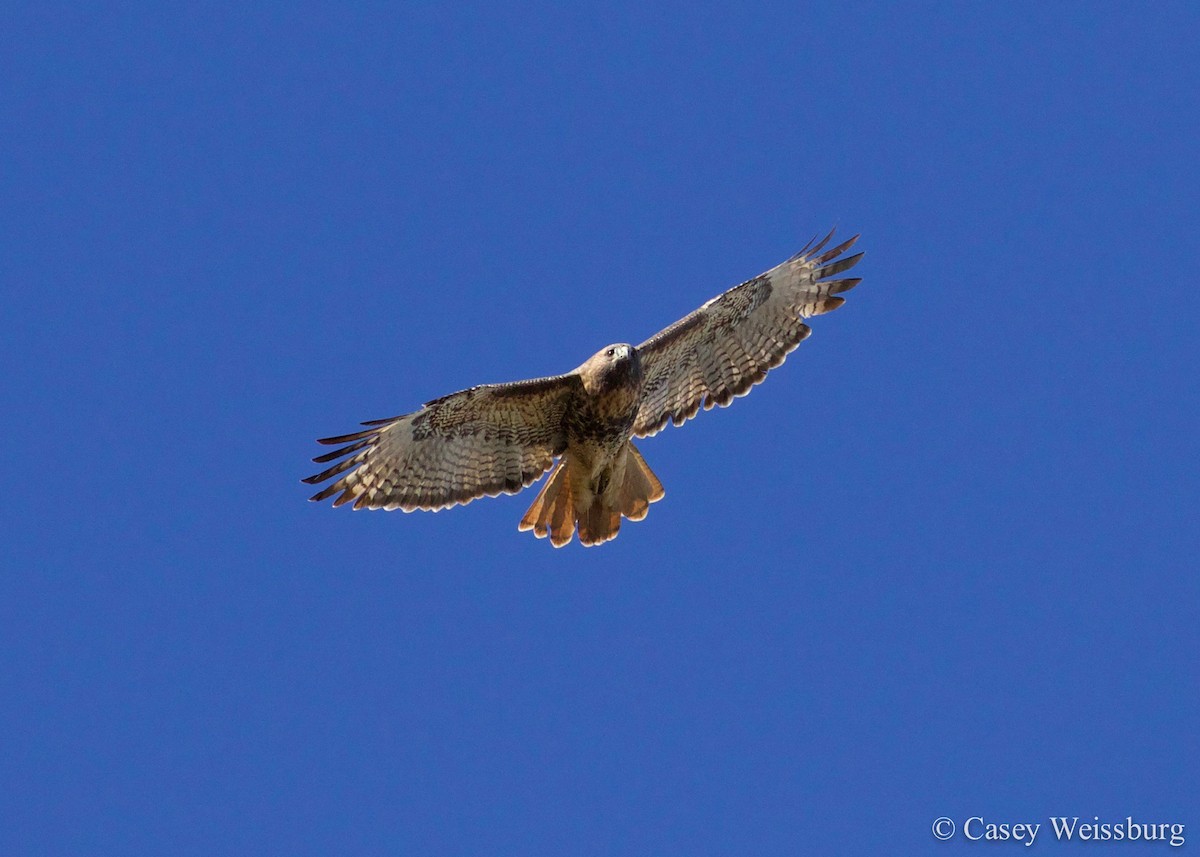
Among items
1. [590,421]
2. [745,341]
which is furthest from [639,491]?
[745,341]

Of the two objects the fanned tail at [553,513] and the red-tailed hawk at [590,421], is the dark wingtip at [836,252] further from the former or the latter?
the fanned tail at [553,513]

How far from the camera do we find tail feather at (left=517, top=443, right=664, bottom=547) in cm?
1304

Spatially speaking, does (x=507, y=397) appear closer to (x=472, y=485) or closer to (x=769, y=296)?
(x=472, y=485)

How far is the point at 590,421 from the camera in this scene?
40.6 ft

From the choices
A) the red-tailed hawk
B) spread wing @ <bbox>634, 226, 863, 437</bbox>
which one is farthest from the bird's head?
spread wing @ <bbox>634, 226, 863, 437</bbox>

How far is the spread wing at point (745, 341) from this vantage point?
13.2m

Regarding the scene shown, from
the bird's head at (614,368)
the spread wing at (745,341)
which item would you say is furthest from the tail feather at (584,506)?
the bird's head at (614,368)

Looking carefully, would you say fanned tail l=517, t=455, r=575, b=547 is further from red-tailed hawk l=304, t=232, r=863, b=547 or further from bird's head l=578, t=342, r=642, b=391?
bird's head l=578, t=342, r=642, b=391

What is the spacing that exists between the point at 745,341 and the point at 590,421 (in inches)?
66.4

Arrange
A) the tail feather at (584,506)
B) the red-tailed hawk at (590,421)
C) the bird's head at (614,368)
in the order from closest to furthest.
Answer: the bird's head at (614,368)
the red-tailed hawk at (590,421)
the tail feather at (584,506)

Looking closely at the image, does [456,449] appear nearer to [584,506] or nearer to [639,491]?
[584,506]

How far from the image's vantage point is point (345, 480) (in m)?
12.6

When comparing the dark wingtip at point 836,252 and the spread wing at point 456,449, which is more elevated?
the dark wingtip at point 836,252

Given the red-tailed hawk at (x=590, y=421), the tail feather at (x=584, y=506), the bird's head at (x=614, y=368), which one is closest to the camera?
the bird's head at (x=614, y=368)
